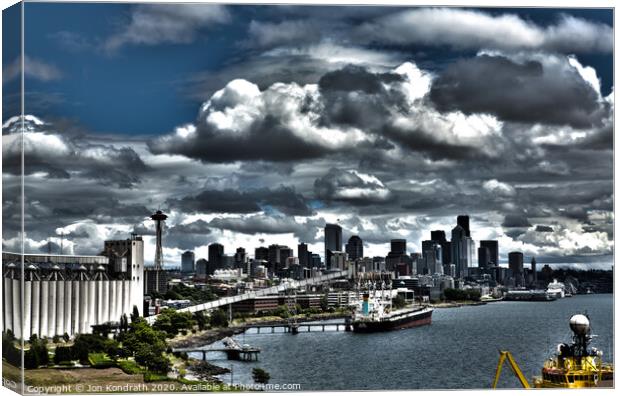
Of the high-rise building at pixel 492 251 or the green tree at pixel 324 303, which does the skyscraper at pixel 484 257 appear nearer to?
the high-rise building at pixel 492 251

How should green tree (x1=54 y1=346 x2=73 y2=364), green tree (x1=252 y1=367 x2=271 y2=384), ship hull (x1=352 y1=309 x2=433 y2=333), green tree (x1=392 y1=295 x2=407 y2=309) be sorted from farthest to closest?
green tree (x1=392 y1=295 x2=407 y2=309), ship hull (x1=352 y1=309 x2=433 y2=333), green tree (x1=252 y1=367 x2=271 y2=384), green tree (x1=54 y1=346 x2=73 y2=364)

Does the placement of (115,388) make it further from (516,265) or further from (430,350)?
(516,265)

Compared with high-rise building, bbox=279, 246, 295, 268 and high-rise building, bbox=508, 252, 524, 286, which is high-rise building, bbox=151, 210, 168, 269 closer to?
high-rise building, bbox=279, 246, 295, 268

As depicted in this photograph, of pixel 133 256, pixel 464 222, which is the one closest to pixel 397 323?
pixel 464 222

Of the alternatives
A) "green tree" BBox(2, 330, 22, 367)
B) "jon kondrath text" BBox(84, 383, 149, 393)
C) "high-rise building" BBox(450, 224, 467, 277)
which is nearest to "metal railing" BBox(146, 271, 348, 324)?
"high-rise building" BBox(450, 224, 467, 277)

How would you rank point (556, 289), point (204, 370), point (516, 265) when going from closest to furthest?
point (204, 370), point (516, 265), point (556, 289)

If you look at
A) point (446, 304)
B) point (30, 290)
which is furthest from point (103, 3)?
point (446, 304)

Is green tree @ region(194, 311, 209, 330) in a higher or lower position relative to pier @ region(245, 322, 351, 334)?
higher

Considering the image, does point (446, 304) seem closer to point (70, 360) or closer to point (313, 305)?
point (313, 305)
